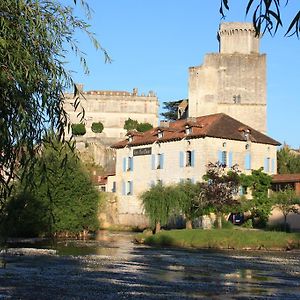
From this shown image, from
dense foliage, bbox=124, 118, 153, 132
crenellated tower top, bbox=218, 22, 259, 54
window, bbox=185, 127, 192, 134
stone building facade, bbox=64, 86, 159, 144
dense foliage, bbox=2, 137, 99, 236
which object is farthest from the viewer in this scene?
stone building facade, bbox=64, 86, 159, 144

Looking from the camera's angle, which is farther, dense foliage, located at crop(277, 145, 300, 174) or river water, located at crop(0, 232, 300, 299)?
dense foliage, located at crop(277, 145, 300, 174)

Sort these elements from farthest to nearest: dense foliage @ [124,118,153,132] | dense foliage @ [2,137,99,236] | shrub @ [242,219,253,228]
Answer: dense foliage @ [124,118,153,132]
shrub @ [242,219,253,228]
dense foliage @ [2,137,99,236]

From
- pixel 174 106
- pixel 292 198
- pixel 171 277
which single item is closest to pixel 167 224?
pixel 292 198

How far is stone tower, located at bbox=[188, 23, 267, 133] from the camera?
207 ft

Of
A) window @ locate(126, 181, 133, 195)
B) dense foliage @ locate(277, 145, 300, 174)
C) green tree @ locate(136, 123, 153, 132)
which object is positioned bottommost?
window @ locate(126, 181, 133, 195)

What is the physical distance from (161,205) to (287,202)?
8.10 meters

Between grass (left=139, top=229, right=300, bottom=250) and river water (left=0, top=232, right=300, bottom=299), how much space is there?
1778mm

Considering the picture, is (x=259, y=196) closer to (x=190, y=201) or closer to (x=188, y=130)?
(x=190, y=201)

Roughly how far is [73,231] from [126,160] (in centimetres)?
1164

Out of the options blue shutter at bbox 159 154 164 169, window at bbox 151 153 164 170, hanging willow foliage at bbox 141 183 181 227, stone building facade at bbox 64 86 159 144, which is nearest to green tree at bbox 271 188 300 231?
hanging willow foliage at bbox 141 183 181 227

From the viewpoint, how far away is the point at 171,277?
66.9 ft

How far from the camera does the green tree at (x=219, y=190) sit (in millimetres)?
38759

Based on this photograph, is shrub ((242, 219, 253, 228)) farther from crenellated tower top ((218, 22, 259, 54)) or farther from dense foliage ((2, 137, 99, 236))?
crenellated tower top ((218, 22, 259, 54))

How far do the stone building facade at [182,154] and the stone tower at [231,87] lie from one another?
1407 centimetres
